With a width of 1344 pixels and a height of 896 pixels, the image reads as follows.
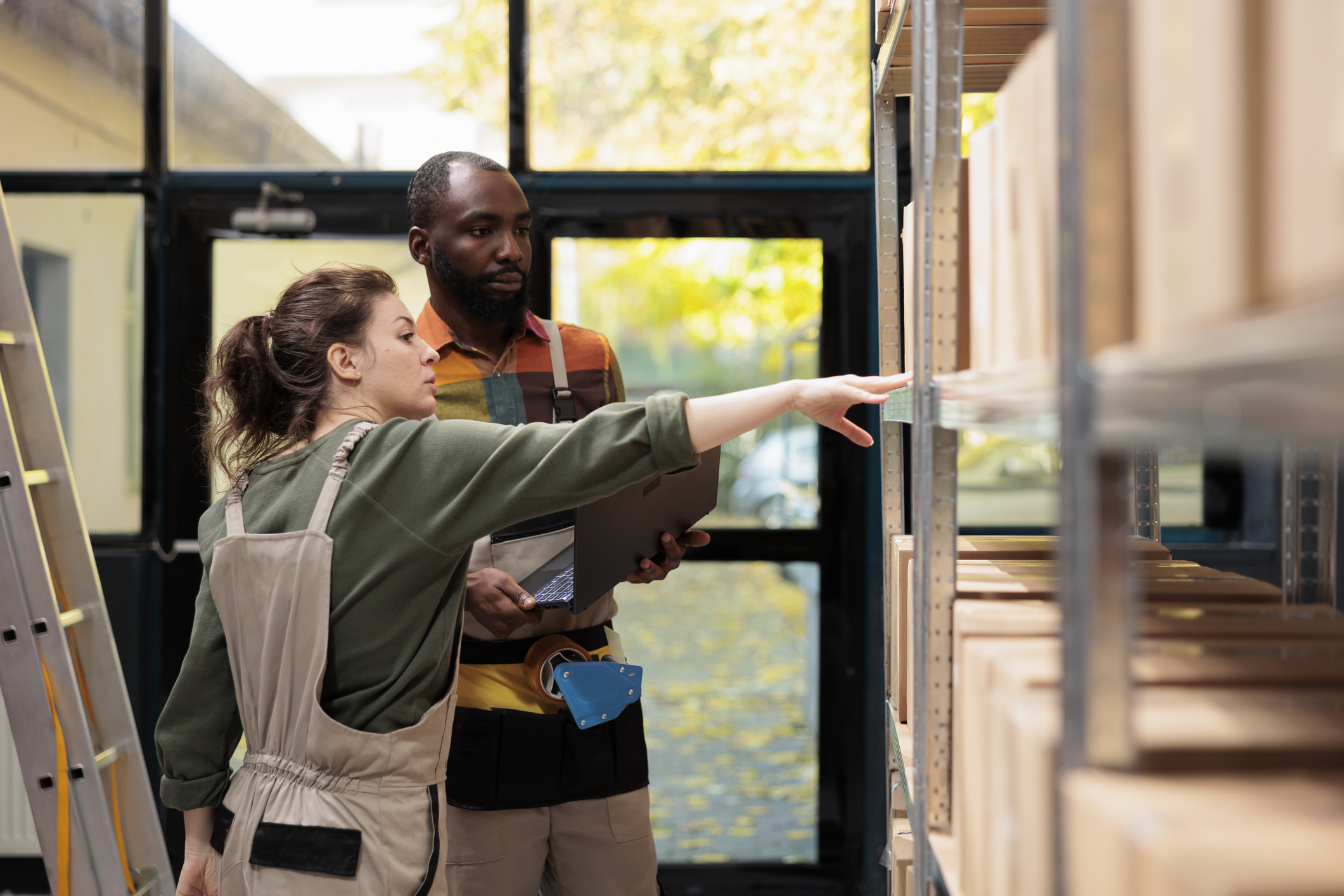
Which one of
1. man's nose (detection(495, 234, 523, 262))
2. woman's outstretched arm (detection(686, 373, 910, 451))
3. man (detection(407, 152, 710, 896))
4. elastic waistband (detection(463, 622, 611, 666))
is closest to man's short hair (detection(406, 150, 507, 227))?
man (detection(407, 152, 710, 896))

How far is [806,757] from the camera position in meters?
4.41

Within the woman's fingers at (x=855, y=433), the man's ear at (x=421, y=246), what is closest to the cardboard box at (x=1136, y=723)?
the woman's fingers at (x=855, y=433)

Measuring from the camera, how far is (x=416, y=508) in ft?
4.35

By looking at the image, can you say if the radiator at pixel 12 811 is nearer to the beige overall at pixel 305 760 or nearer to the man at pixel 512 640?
the man at pixel 512 640

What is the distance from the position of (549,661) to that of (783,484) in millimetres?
1153

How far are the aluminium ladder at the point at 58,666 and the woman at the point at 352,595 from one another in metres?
0.65

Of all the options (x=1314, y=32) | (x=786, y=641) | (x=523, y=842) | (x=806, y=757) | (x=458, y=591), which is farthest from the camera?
(x=786, y=641)


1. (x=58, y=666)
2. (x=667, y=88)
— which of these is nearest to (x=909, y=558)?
(x=58, y=666)

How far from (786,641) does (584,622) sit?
5123 mm

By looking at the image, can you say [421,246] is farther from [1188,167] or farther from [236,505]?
[1188,167]

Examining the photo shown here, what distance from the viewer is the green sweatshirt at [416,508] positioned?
4.16 feet

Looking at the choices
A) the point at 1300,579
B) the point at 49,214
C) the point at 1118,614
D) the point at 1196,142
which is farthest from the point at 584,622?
the point at 49,214

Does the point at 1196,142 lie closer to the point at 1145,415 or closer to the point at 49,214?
the point at 1145,415

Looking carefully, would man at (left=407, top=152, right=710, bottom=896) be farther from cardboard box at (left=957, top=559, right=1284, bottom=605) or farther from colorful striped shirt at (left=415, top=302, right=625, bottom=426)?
cardboard box at (left=957, top=559, right=1284, bottom=605)
